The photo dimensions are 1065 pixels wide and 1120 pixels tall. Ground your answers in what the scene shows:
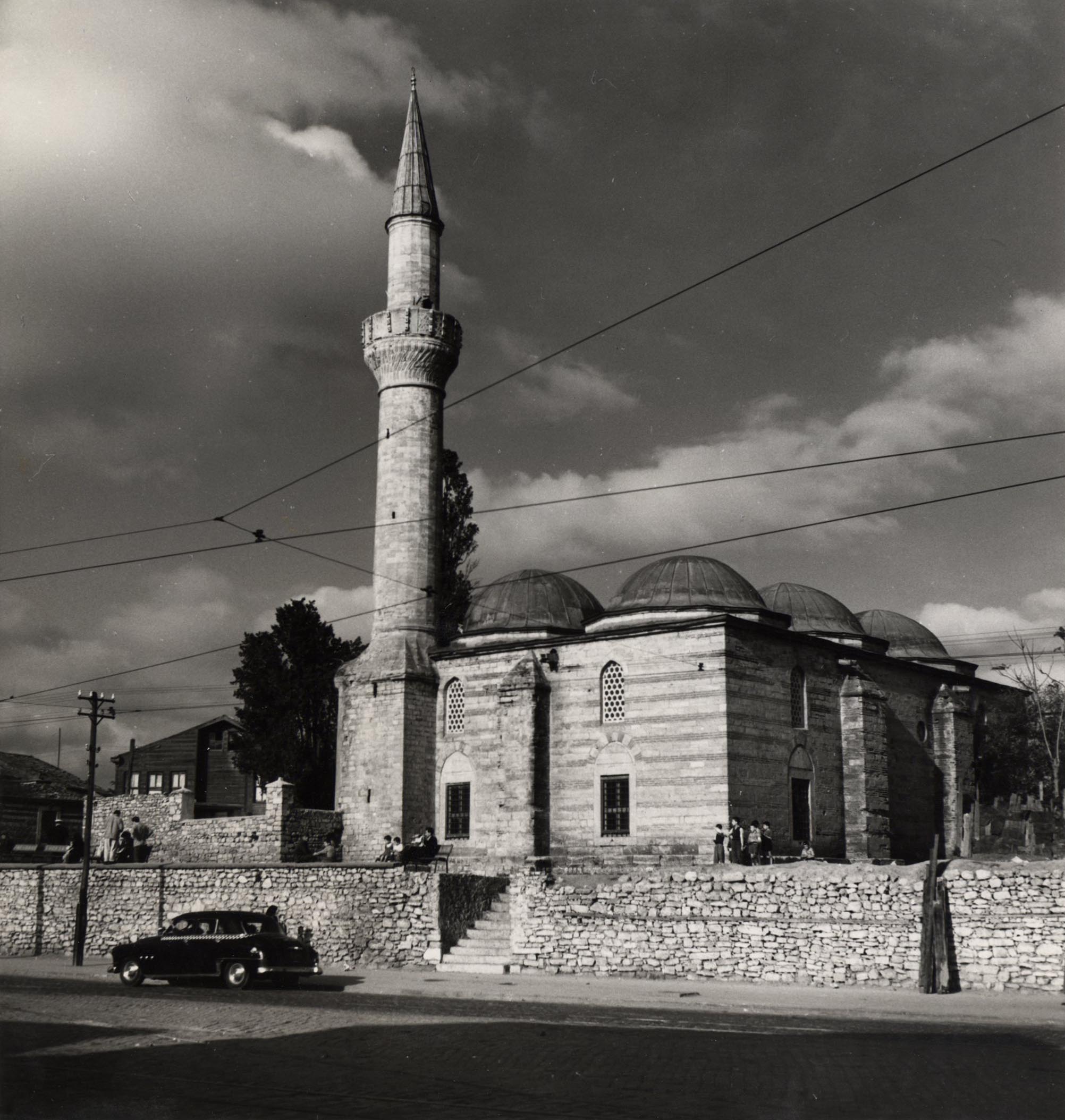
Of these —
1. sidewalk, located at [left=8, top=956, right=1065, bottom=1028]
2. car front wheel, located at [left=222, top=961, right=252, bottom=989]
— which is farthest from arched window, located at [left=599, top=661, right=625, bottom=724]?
car front wheel, located at [left=222, top=961, right=252, bottom=989]

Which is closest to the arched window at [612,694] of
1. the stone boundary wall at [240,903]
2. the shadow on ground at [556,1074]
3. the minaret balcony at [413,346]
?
the stone boundary wall at [240,903]

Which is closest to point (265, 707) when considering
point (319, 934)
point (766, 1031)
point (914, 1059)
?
point (319, 934)

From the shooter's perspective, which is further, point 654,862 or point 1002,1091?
point 654,862

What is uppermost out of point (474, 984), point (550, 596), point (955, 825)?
point (550, 596)

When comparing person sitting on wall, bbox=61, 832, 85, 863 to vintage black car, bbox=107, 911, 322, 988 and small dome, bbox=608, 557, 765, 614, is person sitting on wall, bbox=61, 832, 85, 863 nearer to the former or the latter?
vintage black car, bbox=107, 911, 322, 988

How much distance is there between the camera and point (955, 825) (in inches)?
1420

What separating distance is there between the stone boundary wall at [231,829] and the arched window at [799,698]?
40.2 feet

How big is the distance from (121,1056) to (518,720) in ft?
65.1

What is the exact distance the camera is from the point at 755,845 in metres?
26.9

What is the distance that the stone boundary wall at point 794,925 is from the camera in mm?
18172

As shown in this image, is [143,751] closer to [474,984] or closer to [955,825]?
[955,825]

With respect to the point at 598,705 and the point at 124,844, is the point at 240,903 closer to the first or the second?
the point at 124,844

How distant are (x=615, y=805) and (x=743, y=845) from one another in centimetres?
410

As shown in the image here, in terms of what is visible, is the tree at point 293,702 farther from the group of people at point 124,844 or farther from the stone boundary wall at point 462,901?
the stone boundary wall at point 462,901
